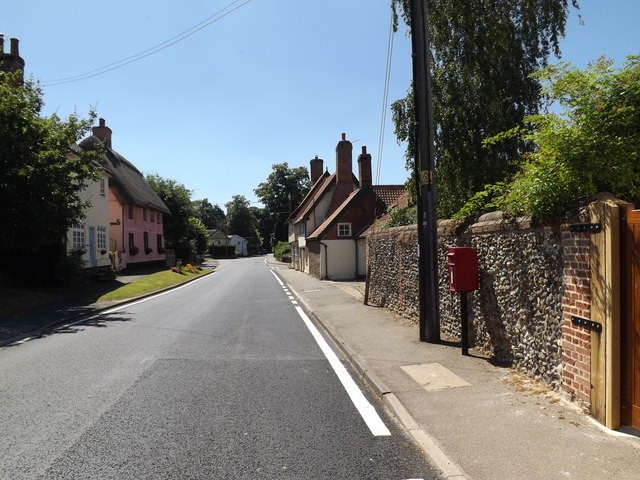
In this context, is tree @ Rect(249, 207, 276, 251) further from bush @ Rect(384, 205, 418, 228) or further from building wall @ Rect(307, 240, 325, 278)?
bush @ Rect(384, 205, 418, 228)

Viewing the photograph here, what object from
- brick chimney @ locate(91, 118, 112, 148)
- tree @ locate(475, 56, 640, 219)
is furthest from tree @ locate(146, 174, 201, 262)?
tree @ locate(475, 56, 640, 219)

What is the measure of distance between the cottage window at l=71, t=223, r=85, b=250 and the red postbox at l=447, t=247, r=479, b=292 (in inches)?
829

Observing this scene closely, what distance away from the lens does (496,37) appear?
44.5 feet

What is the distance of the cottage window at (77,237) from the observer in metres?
22.5

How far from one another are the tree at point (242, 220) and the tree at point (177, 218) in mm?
58695

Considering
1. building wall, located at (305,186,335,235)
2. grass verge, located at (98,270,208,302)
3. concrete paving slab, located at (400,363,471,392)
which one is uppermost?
building wall, located at (305,186,335,235)

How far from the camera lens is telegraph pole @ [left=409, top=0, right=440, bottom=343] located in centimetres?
796

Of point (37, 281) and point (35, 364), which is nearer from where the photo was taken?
point (35, 364)

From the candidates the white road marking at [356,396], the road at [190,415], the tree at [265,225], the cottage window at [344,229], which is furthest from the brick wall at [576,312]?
the tree at [265,225]

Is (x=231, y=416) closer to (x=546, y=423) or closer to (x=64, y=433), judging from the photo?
(x=64, y=433)

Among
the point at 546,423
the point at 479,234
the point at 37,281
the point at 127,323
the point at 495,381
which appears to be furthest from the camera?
the point at 37,281

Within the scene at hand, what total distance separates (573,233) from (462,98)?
10.8 metres

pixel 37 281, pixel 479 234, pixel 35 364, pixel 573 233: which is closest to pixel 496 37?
pixel 479 234

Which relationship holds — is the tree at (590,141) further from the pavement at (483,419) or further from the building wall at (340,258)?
the building wall at (340,258)
